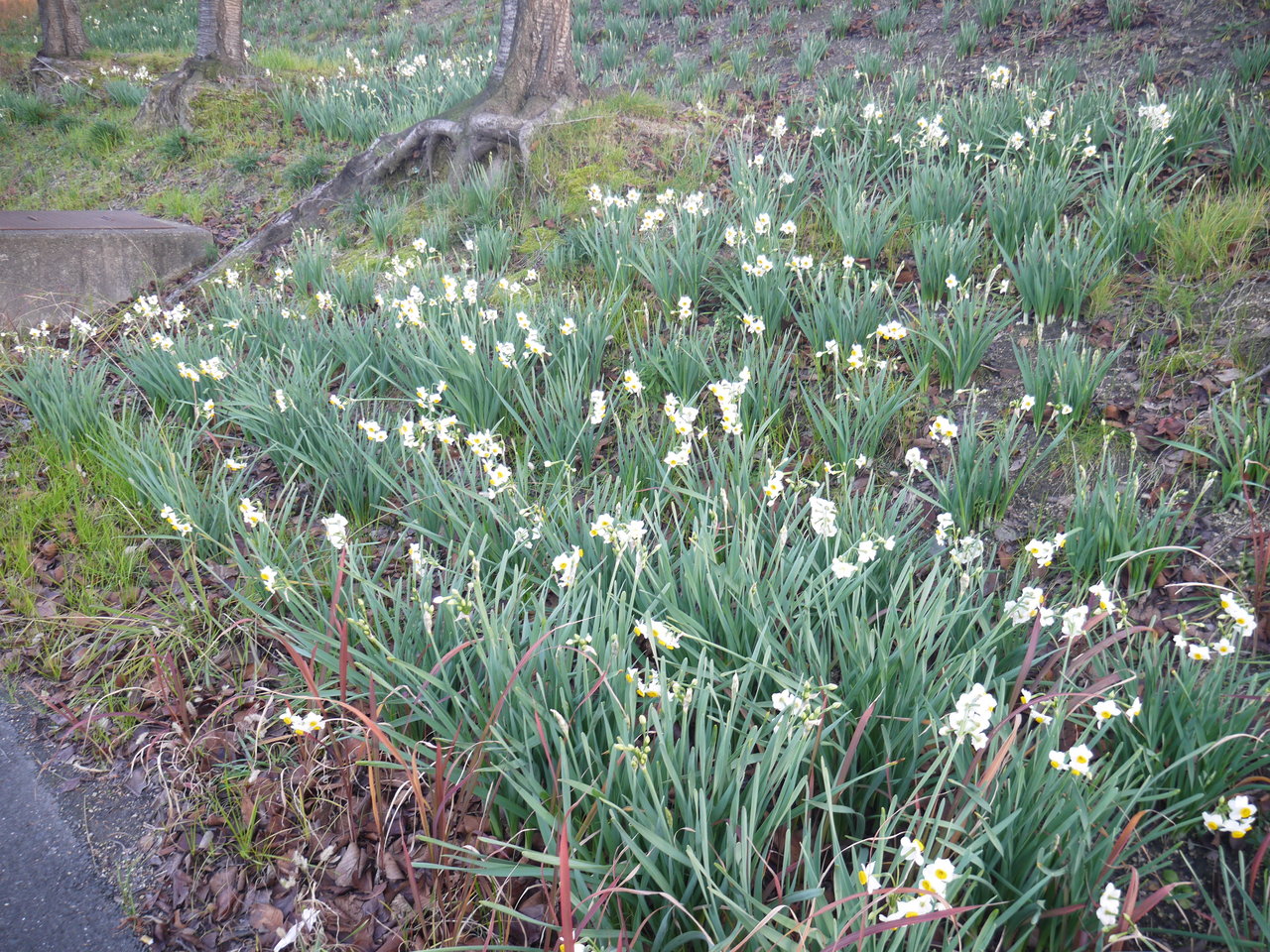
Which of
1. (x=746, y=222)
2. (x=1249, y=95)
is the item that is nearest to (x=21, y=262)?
(x=746, y=222)

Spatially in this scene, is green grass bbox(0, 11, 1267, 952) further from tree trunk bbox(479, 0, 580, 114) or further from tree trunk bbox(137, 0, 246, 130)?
tree trunk bbox(137, 0, 246, 130)

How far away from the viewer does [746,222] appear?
4.06 metres

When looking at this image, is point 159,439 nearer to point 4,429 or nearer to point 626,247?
point 4,429

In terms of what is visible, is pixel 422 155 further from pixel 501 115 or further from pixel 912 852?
pixel 912 852

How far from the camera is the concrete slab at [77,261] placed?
4836mm

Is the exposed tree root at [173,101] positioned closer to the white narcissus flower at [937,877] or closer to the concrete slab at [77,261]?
the concrete slab at [77,261]

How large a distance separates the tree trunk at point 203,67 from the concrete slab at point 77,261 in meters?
3.38

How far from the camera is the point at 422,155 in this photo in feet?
19.3

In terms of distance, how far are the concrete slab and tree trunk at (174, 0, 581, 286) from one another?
11.8 inches

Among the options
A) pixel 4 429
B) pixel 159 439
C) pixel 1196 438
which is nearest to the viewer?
pixel 1196 438

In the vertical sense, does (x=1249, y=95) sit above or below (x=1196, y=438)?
above

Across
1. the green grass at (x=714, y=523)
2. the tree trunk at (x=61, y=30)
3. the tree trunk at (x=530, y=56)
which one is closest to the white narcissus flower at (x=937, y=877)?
the green grass at (x=714, y=523)

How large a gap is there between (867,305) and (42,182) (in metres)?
8.60

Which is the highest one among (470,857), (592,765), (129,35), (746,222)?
(129,35)
